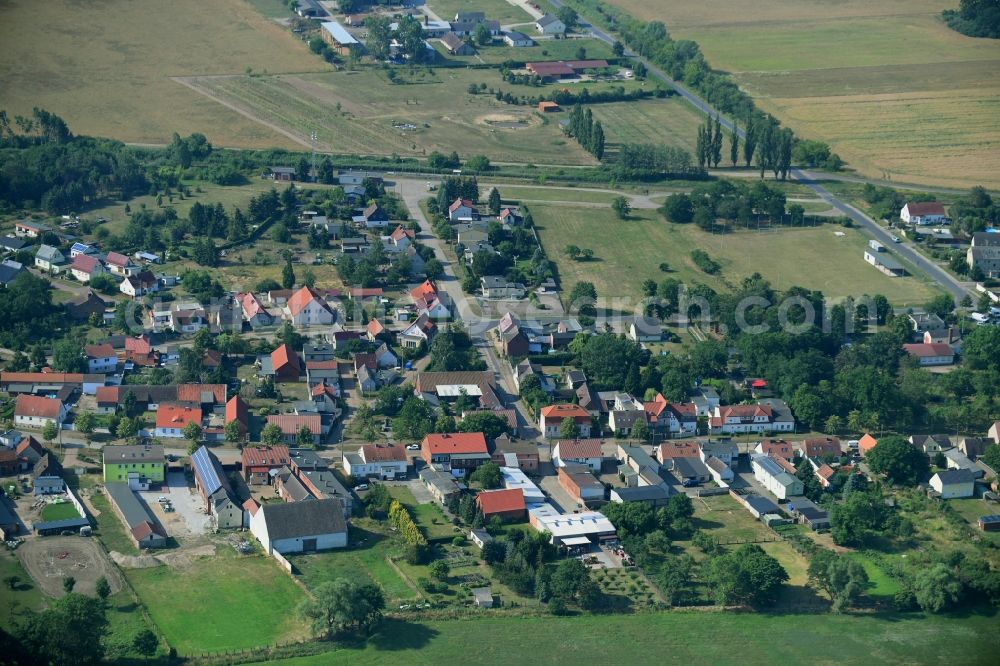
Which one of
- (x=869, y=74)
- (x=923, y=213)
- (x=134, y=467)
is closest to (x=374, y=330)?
(x=134, y=467)

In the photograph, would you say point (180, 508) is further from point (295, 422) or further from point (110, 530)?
point (295, 422)

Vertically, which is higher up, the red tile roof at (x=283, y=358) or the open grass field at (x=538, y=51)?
the open grass field at (x=538, y=51)

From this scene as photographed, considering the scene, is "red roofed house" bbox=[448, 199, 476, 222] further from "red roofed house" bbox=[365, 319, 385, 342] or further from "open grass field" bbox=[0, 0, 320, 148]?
"open grass field" bbox=[0, 0, 320, 148]

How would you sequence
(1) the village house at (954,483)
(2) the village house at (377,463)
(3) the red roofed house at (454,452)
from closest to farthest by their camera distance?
(1) the village house at (954,483) < (2) the village house at (377,463) < (3) the red roofed house at (454,452)

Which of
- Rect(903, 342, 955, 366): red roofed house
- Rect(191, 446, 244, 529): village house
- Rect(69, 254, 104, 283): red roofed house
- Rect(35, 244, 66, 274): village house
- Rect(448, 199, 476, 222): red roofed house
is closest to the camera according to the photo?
Rect(191, 446, 244, 529): village house

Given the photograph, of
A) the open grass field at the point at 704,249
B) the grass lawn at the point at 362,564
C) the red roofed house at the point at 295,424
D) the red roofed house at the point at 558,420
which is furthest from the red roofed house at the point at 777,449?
the red roofed house at the point at 295,424

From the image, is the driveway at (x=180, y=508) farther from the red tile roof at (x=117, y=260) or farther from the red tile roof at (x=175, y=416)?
the red tile roof at (x=117, y=260)


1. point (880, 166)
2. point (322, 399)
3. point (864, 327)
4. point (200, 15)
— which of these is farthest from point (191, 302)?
point (200, 15)

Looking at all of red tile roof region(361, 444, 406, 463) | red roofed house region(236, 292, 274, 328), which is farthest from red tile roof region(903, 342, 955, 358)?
red roofed house region(236, 292, 274, 328)
